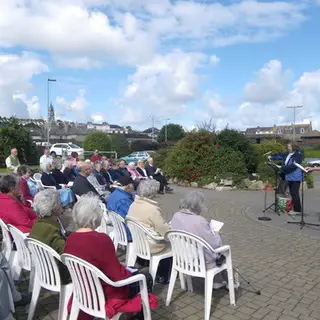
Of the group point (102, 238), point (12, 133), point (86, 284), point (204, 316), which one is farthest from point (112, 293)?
point (12, 133)

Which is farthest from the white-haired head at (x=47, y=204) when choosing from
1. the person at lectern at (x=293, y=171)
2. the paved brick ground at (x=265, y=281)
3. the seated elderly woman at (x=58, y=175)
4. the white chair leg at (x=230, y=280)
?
the person at lectern at (x=293, y=171)

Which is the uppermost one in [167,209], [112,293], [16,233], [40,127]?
[40,127]

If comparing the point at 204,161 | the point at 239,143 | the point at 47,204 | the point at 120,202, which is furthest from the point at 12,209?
the point at 239,143

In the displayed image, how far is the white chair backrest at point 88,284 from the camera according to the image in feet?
8.76

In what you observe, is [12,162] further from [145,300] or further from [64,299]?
[145,300]

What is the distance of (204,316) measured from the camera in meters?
3.50

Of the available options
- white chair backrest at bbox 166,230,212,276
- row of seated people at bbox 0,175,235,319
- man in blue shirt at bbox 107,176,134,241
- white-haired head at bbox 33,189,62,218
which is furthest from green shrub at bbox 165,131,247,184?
white-haired head at bbox 33,189,62,218

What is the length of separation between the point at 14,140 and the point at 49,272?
88.4 feet

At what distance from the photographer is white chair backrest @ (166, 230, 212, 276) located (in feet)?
11.5

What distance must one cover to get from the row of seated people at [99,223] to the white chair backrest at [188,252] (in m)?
0.12

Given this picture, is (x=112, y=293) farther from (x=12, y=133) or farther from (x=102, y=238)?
(x=12, y=133)

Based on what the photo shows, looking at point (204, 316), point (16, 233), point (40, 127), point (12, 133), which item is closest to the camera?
point (204, 316)

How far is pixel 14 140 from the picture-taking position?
27891 millimetres

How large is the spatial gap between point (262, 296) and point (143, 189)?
1861mm
